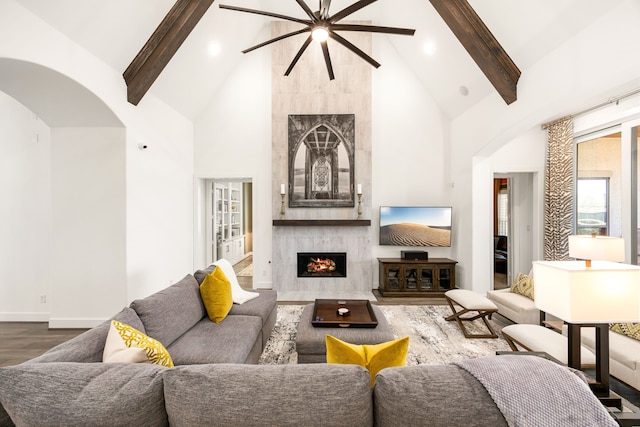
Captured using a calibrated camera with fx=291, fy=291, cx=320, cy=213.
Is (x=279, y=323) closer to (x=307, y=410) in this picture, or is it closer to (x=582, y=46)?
(x=307, y=410)

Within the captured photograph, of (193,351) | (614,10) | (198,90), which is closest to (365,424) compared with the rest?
(193,351)

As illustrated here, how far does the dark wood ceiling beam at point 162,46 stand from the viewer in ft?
10.8

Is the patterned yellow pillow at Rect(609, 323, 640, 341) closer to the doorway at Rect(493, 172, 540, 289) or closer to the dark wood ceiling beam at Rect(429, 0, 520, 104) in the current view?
the dark wood ceiling beam at Rect(429, 0, 520, 104)

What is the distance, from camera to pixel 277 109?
527 centimetres

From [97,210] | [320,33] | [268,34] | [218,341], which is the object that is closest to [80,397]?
[218,341]

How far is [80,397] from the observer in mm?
979

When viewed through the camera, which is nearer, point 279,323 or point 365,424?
point 365,424

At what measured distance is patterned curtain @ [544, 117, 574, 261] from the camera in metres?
4.60

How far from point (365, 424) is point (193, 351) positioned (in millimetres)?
1471

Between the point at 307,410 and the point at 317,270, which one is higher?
the point at 307,410

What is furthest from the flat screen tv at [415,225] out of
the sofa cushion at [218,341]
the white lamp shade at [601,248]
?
the sofa cushion at [218,341]

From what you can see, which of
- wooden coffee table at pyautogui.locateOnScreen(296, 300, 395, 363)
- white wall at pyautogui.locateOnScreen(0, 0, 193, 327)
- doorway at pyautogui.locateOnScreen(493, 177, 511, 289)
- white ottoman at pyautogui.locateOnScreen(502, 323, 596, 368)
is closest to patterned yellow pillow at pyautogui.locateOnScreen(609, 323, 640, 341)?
white ottoman at pyautogui.locateOnScreen(502, 323, 596, 368)

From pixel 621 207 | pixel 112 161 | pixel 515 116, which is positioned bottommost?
pixel 621 207

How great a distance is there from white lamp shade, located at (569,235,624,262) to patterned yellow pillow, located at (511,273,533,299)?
23.9 inches
